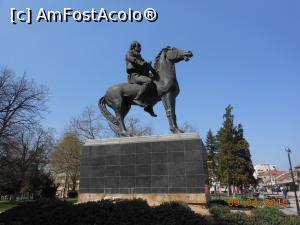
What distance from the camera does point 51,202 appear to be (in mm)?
8094

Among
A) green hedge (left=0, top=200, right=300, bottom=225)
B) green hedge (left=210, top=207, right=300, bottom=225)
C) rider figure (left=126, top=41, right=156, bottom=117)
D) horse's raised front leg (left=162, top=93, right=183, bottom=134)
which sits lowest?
green hedge (left=210, top=207, right=300, bottom=225)

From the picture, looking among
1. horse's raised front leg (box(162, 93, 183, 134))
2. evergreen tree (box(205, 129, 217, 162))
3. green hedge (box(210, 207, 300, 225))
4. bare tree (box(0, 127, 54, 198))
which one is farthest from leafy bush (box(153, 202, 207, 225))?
evergreen tree (box(205, 129, 217, 162))

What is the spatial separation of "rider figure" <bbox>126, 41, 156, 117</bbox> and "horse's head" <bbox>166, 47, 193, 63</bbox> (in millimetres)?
899

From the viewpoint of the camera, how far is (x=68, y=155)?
152 feet

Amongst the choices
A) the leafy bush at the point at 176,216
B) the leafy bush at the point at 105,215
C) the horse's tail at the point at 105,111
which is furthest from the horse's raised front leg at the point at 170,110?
the leafy bush at the point at 176,216

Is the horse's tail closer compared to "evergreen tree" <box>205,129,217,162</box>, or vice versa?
the horse's tail

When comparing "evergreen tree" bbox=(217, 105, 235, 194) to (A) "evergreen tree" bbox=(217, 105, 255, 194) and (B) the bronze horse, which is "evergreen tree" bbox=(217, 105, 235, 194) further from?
(B) the bronze horse

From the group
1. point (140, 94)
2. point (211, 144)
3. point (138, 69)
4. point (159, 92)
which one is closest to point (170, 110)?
point (159, 92)

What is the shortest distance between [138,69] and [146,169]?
3.92 m

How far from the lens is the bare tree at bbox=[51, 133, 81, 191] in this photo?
45.7 metres

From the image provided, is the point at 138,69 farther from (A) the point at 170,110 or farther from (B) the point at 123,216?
(B) the point at 123,216

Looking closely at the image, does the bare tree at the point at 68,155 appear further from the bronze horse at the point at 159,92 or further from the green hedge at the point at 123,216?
the green hedge at the point at 123,216

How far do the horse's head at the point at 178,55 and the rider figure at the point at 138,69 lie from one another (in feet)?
2.95

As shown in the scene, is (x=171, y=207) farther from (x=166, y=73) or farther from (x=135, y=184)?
(x=166, y=73)
